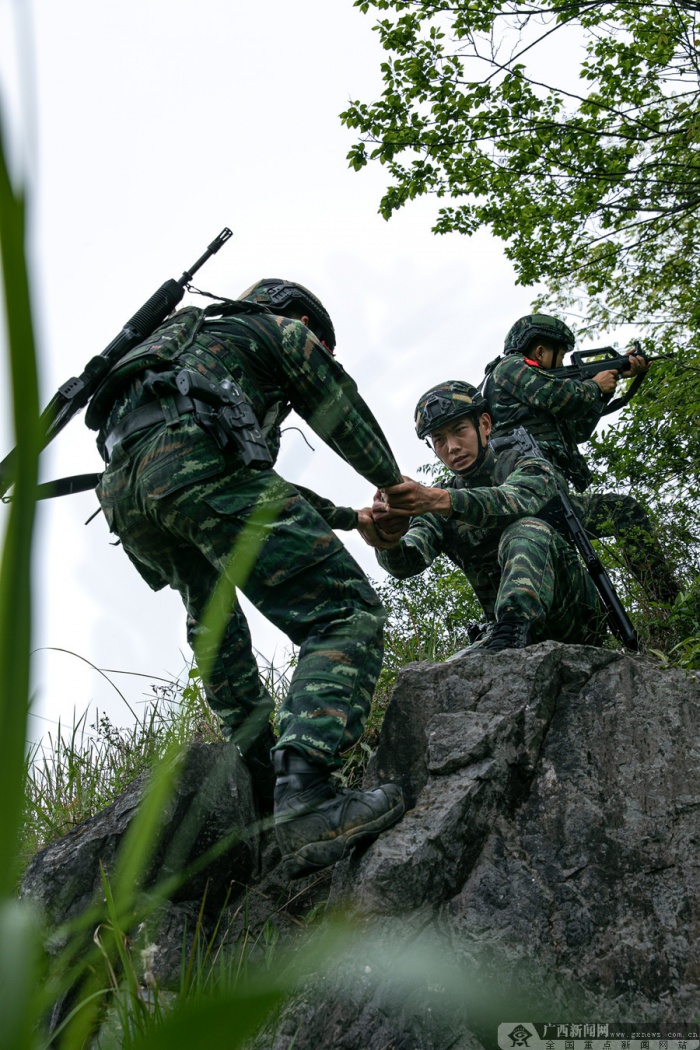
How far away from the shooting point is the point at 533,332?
223 inches

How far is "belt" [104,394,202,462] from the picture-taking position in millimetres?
2992

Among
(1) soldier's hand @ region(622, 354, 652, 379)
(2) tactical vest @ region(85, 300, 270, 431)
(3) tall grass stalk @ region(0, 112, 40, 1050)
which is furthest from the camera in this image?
(1) soldier's hand @ region(622, 354, 652, 379)

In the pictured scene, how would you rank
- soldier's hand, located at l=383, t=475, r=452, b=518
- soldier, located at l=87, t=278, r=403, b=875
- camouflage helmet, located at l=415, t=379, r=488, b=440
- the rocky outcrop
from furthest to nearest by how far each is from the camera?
camouflage helmet, located at l=415, t=379, r=488, b=440 < soldier's hand, located at l=383, t=475, r=452, b=518 < soldier, located at l=87, t=278, r=403, b=875 < the rocky outcrop

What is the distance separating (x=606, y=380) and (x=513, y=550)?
213 cm

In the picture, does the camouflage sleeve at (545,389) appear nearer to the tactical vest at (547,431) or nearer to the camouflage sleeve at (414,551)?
the tactical vest at (547,431)

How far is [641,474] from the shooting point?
5.89 m

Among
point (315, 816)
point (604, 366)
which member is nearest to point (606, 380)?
point (604, 366)

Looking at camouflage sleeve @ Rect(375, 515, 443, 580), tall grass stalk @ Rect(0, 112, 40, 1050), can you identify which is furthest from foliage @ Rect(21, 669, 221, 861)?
tall grass stalk @ Rect(0, 112, 40, 1050)

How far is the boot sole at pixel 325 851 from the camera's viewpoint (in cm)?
271

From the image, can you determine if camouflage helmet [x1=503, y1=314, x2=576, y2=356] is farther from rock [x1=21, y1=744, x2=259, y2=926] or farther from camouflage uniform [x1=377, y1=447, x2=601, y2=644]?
rock [x1=21, y1=744, x2=259, y2=926]

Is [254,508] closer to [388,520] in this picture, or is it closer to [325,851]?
[325,851]

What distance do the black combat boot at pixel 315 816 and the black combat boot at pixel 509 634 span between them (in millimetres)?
1043

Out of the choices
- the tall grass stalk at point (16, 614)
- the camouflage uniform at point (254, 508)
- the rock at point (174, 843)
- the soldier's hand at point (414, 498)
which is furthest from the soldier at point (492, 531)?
the tall grass stalk at point (16, 614)

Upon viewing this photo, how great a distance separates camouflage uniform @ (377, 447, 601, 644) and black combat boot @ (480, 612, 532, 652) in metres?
0.03
